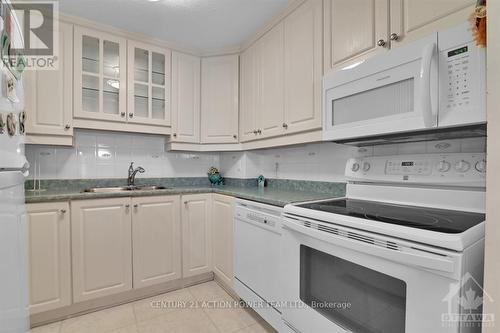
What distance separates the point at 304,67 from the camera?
1648 millimetres

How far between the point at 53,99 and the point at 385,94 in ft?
7.51

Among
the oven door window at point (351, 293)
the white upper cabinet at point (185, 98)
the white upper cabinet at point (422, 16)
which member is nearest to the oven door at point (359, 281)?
the oven door window at point (351, 293)

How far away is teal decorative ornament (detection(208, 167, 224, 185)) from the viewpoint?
2.71 m

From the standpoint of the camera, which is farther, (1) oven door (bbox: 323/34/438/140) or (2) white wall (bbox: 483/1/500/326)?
(1) oven door (bbox: 323/34/438/140)

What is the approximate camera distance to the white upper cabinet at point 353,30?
120 cm

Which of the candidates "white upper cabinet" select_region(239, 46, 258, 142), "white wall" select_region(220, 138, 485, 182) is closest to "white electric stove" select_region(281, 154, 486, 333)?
"white wall" select_region(220, 138, 485, 182)

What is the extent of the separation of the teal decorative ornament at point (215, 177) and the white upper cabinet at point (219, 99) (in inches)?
15.8

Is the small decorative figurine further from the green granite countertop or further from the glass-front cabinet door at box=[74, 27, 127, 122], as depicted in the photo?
the glass-front cabinet door at box=[74, 27, 127, 122]

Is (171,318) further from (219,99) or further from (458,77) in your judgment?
(458,77)

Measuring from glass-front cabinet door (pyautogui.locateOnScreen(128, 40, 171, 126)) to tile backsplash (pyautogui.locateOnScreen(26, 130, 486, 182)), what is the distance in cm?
29

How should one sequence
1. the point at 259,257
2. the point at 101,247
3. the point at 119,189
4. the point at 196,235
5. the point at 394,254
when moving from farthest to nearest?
the point at 119,189 → the point at 196,235 → the point at 101,247 → the point at 259,257 → the point at 394,254

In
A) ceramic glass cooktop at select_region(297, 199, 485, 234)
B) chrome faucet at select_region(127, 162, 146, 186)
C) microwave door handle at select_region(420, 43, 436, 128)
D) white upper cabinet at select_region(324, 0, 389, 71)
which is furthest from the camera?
chrome faucet at select_region(127, 162, 146, 186)

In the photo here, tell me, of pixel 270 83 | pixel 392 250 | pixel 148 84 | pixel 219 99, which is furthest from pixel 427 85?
pixel 148 84

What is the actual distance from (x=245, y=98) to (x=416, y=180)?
5.24 feet
